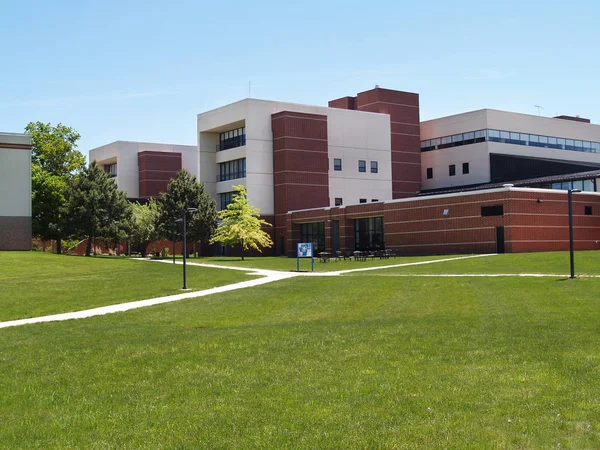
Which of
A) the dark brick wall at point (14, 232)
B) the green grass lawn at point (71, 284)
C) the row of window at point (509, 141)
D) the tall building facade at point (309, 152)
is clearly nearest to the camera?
the green grass lawn at point (71, 284)

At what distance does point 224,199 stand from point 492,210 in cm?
3534

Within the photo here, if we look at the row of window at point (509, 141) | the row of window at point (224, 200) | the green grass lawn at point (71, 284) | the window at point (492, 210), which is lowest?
the green grass lawn at point (71, 284)

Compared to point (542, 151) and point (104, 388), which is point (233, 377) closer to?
point (104, 388)

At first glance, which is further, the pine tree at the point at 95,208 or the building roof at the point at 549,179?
the pine tree at the point at 95,208

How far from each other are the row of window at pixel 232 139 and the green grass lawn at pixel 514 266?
38305mm

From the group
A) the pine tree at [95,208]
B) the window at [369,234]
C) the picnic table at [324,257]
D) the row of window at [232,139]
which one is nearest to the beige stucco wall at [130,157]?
the row of window at [232,139]

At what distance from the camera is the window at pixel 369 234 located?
70375mm

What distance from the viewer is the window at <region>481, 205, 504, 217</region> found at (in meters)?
57.6

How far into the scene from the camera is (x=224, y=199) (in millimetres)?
84312

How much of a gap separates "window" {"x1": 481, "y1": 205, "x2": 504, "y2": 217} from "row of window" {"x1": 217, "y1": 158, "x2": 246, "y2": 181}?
30.5 m

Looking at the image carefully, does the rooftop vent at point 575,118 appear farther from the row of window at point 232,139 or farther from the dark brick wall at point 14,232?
the dark brick wall at point 14,232

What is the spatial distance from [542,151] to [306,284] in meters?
64.2

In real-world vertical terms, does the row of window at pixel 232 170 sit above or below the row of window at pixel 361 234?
above

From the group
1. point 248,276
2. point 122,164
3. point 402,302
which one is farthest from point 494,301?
point 122,164
